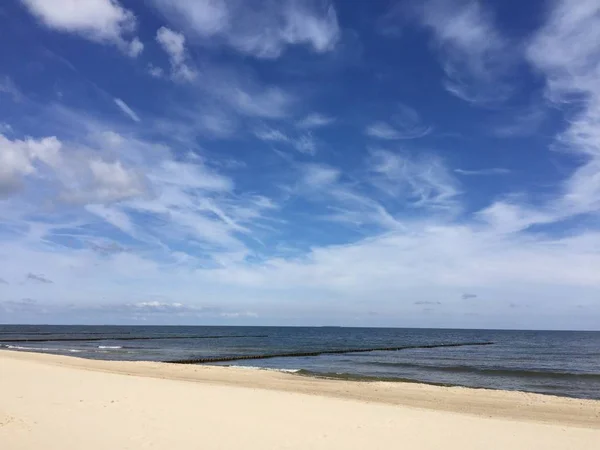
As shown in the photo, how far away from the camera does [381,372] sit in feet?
110

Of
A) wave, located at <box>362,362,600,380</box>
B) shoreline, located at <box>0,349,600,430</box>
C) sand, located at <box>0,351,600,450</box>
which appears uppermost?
sand, located at <box>0,351,600,450</box>

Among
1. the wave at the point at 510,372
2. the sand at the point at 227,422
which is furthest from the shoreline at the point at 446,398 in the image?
the wave at the point at 510,372

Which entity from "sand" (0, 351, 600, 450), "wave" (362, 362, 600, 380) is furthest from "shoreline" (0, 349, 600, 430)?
"wave" (362, 362, 600, 380)

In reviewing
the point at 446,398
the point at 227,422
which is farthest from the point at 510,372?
the point at 227,422

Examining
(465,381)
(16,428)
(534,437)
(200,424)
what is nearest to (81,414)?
(16,428)

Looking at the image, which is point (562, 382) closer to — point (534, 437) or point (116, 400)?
point (534, 437)

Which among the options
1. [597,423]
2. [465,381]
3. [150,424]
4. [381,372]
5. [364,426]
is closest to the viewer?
[150,424]

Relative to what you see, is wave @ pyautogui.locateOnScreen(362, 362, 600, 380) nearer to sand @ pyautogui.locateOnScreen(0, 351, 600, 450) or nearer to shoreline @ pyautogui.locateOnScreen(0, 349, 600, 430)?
shoreline @ pyautogui.locateOnScreen(0, 349, 600, 430)

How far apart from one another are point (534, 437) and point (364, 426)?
3989 millimetres

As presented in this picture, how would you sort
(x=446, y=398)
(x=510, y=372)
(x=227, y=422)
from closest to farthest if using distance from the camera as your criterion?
(x=227, y=422) → (x=446, y=398) → (x=510, y=372)

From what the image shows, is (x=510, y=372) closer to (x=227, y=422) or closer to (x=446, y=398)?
(x=446, y=398)

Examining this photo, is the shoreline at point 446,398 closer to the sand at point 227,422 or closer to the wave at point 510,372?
the sand at point 227,422

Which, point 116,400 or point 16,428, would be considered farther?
point 116,400

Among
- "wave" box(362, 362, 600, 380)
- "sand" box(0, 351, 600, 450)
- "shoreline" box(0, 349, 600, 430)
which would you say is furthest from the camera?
"wave" box(362, 362, 600, 380)
